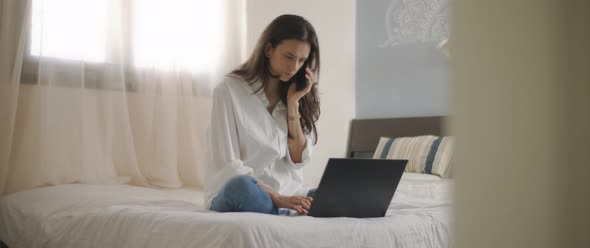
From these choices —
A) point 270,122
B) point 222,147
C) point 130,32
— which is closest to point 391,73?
point 130,32

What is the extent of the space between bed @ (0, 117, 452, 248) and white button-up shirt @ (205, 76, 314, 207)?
0.58 feet

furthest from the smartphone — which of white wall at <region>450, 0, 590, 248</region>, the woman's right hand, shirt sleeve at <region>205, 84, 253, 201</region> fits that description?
white wall at <region>450, 0, 590, 248</region>

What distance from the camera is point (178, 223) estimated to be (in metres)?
1.75

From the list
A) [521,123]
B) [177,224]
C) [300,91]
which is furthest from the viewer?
[300,91]

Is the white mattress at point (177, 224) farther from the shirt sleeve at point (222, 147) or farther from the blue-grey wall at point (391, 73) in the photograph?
the blue-grey wall at point (391, 73)

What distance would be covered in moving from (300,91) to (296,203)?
21.6 inches

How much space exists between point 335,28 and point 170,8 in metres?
1.52

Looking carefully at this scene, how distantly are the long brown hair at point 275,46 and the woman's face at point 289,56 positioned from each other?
0.02 meters

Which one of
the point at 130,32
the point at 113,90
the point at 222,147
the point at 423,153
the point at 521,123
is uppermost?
the point at 130,32

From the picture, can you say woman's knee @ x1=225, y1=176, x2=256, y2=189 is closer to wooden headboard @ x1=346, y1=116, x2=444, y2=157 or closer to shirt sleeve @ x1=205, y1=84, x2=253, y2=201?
shirt sleeve @ x1=205, y1=84, x2=253, y2=201

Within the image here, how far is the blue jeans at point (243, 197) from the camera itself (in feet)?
6.27

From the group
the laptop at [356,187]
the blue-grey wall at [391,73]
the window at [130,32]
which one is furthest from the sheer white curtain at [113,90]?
the laptop at [356,187]

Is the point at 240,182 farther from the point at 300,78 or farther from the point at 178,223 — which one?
the point at 300,78

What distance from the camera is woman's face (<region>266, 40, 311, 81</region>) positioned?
7.38 ft
